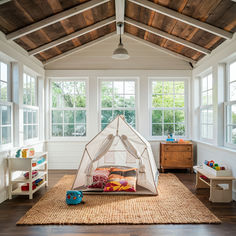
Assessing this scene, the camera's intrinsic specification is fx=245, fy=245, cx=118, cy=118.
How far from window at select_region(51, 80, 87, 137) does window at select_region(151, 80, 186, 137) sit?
67.3 inches

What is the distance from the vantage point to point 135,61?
5.85 meters

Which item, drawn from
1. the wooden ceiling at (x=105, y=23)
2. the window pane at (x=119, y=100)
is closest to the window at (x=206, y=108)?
the wooden ceiling at (x=105, y=23)

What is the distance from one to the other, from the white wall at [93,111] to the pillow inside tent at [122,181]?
1.62 m

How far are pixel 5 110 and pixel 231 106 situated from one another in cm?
375

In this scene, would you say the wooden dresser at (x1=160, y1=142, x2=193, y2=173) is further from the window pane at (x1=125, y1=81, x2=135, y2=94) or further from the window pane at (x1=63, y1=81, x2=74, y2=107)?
the window pane at (x1=63, y1=81, x2=74, y2=107)

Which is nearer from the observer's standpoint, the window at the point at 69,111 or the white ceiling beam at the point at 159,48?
the white ceiling beam at the point at 159,48

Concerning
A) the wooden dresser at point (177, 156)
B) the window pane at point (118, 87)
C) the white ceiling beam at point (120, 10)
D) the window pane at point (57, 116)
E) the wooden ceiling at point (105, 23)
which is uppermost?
the white ceiling beam at point (120, 10)

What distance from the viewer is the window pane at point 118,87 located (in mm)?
5969

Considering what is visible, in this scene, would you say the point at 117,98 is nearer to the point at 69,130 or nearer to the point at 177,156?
the point at 69,130

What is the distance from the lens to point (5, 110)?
3957 millimetres

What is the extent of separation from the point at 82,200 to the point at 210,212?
176 centimetres

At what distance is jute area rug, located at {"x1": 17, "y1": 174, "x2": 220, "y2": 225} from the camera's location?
286cm

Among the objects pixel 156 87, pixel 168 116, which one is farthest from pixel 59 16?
pixel 168 116

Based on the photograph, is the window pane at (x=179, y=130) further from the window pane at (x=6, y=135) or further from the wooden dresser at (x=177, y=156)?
the window pane at (x=6, y=135)
